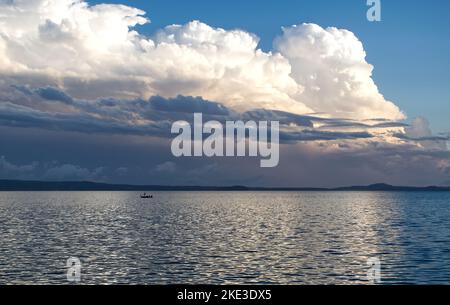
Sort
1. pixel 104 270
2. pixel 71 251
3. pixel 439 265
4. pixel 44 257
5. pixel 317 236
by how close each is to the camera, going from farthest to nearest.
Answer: pixel 317 236
pixel 71 251
pixel 44 257
pixel 439 265
pixel 104 270

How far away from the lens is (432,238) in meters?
102

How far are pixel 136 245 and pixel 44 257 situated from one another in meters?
18.7

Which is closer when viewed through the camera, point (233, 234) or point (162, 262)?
point (162, 262)
